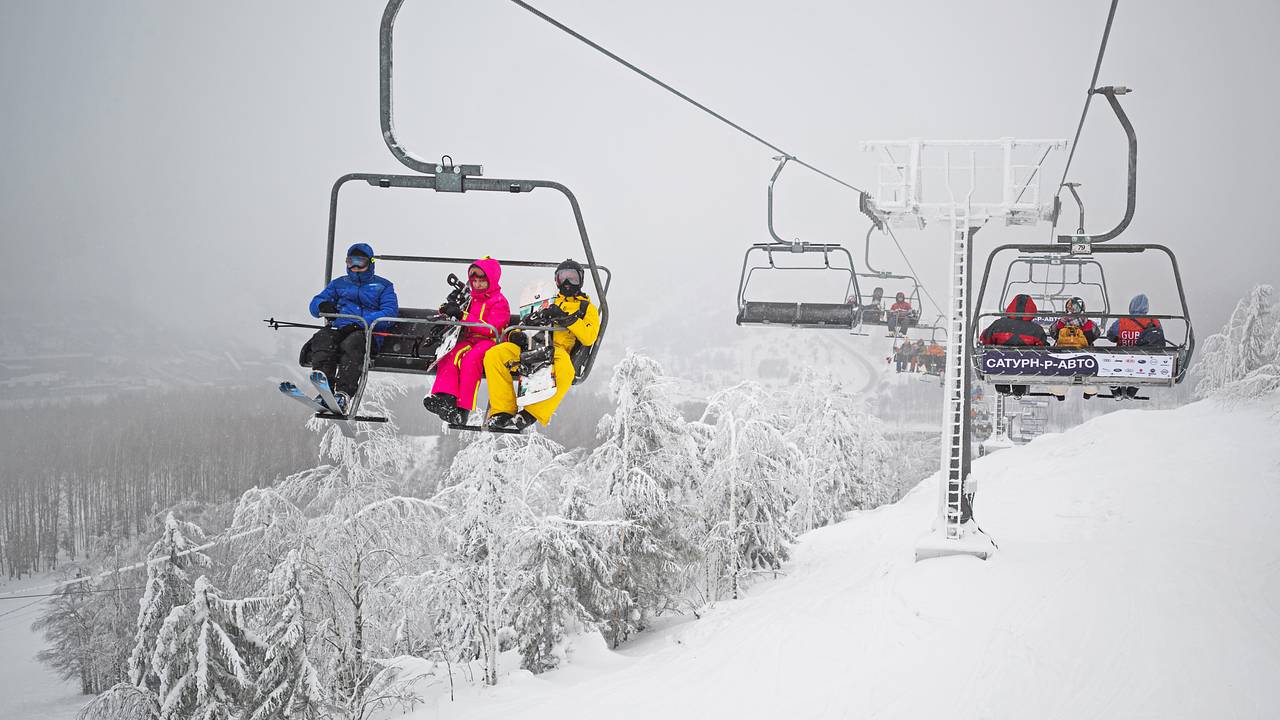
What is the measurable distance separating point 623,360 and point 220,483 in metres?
76.6

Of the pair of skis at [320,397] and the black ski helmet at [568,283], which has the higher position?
the black ski helmet at [568,283]

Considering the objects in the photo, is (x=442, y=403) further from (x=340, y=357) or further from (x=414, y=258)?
(x=414, y=258)

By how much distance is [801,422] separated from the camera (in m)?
33.1

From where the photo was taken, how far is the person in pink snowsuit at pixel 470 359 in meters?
5.02

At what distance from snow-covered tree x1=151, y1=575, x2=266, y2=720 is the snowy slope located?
3.82 meters

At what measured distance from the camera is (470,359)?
5.06 metres

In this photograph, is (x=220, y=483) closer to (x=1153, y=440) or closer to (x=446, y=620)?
(x=446, y=620)

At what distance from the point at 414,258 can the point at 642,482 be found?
45.1 feet

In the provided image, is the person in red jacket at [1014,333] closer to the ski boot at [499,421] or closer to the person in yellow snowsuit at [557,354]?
the person in yellow snowsuit at [557,354]

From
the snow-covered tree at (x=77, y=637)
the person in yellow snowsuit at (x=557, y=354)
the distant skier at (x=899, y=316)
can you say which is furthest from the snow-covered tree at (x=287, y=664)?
the snow-covered tree at (x=77, y=637)

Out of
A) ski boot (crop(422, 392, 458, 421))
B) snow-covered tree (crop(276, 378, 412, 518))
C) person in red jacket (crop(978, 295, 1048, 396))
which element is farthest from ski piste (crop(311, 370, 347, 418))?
snow-covered tree (crop(276, 378, 412, 518))

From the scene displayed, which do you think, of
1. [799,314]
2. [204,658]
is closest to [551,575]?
[204,658]

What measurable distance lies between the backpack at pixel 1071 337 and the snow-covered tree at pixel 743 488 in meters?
12.8

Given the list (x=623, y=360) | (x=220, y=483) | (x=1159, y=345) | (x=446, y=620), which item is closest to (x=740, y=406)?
(x=623, y=360)
